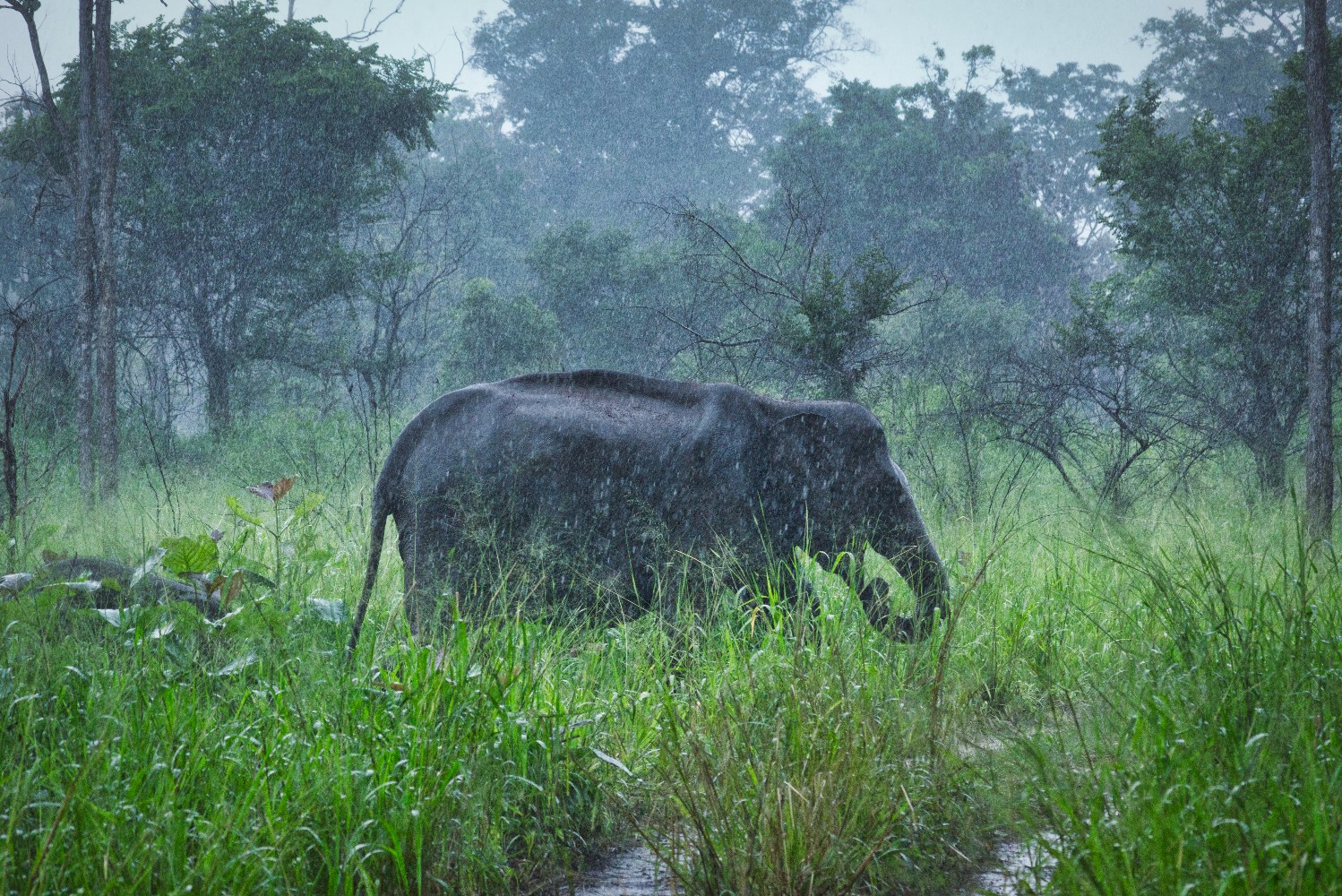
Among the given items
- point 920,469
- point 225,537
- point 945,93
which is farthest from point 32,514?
point 945,93

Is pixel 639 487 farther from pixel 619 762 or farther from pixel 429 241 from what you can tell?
pixel 429 241

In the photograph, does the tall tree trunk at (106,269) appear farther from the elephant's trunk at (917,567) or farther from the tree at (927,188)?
the tree at (927,188)

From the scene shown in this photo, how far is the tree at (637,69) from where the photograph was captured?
1069 inches

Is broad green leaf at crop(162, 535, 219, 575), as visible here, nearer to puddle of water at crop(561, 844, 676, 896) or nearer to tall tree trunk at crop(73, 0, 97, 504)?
puddle of water at crop(561, 844, 676, 896)

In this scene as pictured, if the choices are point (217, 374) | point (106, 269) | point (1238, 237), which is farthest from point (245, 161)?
point (1238, 237)

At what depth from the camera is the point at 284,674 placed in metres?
2.83

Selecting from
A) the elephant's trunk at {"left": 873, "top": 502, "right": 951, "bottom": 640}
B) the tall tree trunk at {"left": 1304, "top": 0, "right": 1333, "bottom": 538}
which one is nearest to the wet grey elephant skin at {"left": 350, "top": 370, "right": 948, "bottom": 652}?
the elephant's trunk at {"left": 873, "top": 502, "right": 951, "bottom": 640}

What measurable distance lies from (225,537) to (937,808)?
16.8 feet

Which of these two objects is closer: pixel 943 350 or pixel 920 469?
pixel 920 469

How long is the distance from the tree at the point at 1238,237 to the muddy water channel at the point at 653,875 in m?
8.51

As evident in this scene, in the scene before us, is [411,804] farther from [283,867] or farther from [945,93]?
[945,93]

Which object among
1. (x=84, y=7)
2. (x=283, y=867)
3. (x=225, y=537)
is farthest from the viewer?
(x=84, y=7)

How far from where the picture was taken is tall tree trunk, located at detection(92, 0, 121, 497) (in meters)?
9.53

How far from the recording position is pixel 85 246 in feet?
32.0
